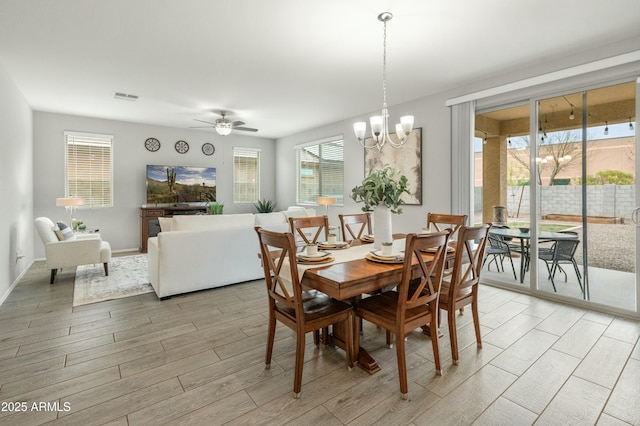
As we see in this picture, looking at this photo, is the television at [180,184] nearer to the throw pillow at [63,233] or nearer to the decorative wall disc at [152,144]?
the decorative wall disc at [152,144]

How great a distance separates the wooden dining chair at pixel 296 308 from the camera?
6.15 ft

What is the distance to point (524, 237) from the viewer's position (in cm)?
394

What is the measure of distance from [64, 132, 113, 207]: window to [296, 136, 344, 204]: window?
4090 millimetres

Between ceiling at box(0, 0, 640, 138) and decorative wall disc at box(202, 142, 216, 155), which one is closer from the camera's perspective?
ceiling at box(0, 0, 640, 138)

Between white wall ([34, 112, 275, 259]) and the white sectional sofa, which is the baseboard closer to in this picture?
white wall ([34, 112, 275, 259])

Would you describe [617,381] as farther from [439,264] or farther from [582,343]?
[439,264]

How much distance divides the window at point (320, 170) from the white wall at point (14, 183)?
16.3 feet

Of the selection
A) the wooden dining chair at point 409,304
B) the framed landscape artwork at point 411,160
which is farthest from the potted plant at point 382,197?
the framed landscape artwork at point 411,160

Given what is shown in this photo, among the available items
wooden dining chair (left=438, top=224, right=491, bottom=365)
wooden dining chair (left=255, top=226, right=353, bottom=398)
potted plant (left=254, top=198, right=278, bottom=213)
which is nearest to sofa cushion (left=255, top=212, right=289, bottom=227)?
wooden dining chair (left=255, top=226, right=353, bottom=398)

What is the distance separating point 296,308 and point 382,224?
103 cm

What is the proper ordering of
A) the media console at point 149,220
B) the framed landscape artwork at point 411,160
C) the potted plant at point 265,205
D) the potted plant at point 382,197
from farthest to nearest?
the potted plant at point 265,205 → the media console at point 149,220 → the framed landscape artwork at point 411,160 → the potted plant at point 382,197

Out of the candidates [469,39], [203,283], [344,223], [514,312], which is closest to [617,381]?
[514,312]

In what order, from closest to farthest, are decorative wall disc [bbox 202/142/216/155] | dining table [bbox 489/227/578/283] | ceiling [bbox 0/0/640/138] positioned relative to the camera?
ceiling [bbox 0/0/640/138]
dining table [bbox 489/227/578/283]
decorative wall disc [bbox 202/142/216/155]

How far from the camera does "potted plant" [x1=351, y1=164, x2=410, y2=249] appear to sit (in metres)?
2.43
